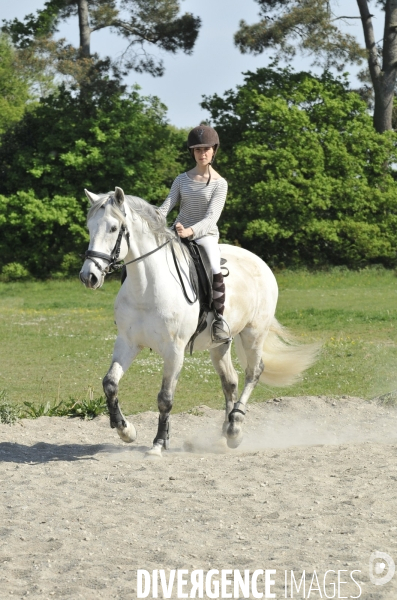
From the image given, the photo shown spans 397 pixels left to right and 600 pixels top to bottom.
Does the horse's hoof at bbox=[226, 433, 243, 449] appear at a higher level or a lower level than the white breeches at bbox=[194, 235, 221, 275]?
lower

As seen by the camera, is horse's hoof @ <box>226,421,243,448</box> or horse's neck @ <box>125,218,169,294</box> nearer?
horse's neck @ <box>125,218,169,294</box>

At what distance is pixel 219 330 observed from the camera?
8.71 meters

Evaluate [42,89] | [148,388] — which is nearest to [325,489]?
[148,388]

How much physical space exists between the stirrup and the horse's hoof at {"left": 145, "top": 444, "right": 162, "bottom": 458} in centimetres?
120

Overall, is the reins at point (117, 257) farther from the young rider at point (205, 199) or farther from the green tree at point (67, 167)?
the green tree at point (67, 167)

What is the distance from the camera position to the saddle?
852 cm

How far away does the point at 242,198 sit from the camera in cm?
3619

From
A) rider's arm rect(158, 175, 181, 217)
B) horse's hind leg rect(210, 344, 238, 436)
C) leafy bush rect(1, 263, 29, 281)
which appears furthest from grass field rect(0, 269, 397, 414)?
leafy bush rect(1, 263, 29, 281)

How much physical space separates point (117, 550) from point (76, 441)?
3602 millimetres

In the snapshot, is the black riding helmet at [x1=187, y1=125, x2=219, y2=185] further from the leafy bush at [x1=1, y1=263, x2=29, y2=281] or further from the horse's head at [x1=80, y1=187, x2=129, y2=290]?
the leafy bush at [x1=1, y1=263, x2=29, y2=281]

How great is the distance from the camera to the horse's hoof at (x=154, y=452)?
8164 millimetres

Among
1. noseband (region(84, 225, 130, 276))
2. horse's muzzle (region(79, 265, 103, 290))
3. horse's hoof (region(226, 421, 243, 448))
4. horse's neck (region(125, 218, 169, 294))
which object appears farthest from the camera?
horse's hoof (region(226, 421, 243, 448))

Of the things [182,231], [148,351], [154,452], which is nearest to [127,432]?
[154,452]

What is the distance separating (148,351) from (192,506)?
445 inches
